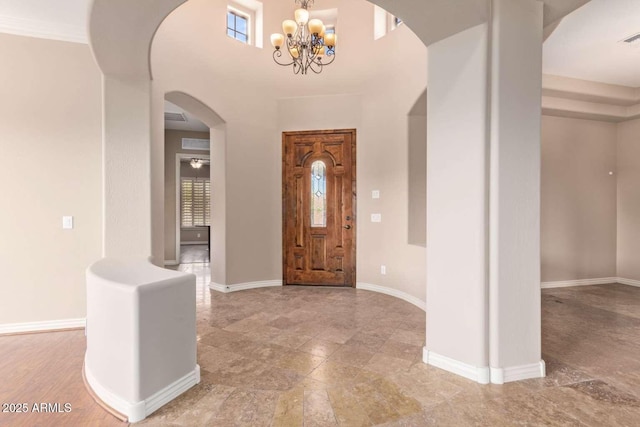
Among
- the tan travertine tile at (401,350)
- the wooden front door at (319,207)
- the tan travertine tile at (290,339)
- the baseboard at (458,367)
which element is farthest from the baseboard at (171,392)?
the wooden front door at (319,207)

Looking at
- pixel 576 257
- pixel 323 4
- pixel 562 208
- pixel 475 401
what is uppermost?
pixel 323 4

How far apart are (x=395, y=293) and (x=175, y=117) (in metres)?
5.36

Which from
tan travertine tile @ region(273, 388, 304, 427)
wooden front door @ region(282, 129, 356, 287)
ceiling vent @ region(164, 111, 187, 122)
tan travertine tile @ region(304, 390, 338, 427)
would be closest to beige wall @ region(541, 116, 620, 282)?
wooden front door @ region(282, 129, 356, 287)

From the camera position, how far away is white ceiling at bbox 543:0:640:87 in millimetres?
3024

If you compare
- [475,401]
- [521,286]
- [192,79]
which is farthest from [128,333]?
[192,79]

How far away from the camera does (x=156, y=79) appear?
3.69 m

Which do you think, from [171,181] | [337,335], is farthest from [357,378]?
[171,181]

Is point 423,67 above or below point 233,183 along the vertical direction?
above

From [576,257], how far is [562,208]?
830 mm

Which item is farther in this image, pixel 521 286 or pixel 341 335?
pixel 341 335

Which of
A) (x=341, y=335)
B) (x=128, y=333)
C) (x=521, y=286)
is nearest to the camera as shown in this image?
(x=128, y=333)

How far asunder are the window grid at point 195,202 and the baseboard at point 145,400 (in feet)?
32.0

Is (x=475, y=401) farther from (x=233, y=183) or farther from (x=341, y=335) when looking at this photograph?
(x=233, y=183)

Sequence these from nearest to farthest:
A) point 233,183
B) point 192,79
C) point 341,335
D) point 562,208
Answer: point 341,335 < point 192,79 < point 233,183 < point 562,208
